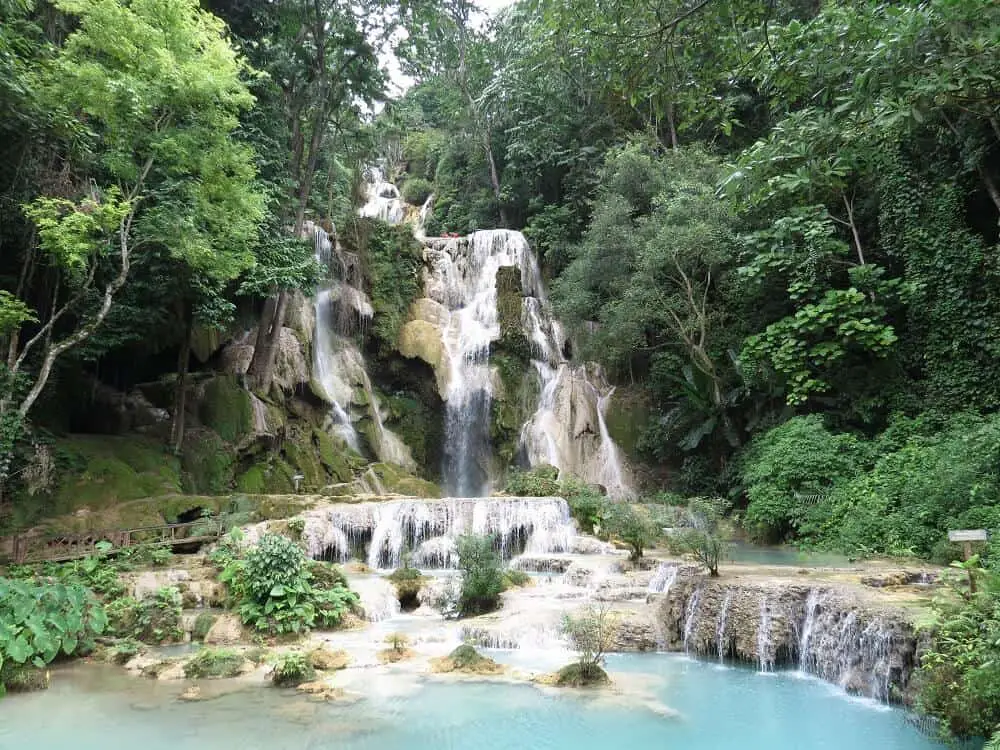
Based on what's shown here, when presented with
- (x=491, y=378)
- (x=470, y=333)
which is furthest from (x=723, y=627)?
(x=470, y=333)

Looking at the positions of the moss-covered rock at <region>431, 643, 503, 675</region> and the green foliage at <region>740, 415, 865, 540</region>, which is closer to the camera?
the moss-covered rock at <region>431, 643, 503, 675</region>

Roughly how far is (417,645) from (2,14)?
11902 mm

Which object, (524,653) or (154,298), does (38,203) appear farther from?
(524,653)

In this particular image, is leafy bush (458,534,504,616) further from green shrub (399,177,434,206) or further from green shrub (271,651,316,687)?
green shrub (399,177,434,206)

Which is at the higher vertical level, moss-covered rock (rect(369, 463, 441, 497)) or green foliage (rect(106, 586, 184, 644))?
moss-covered rock (rect(369, 463, 441, 497))

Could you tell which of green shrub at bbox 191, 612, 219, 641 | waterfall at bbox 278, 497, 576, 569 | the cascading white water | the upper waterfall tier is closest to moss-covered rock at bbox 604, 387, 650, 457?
the upper waterfall tier

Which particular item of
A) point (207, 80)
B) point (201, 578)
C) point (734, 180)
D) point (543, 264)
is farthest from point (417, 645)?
point (543, 264)

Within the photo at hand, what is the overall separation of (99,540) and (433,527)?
234 inches

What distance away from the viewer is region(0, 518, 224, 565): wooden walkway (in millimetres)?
9648

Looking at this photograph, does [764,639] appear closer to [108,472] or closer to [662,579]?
[662,579]

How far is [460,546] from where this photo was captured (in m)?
9.42

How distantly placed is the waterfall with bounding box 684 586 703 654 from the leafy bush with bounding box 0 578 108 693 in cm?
677

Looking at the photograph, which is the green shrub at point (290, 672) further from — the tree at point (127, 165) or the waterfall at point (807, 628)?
the tree at point (127, 165)

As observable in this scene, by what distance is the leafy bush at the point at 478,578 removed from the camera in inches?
359
